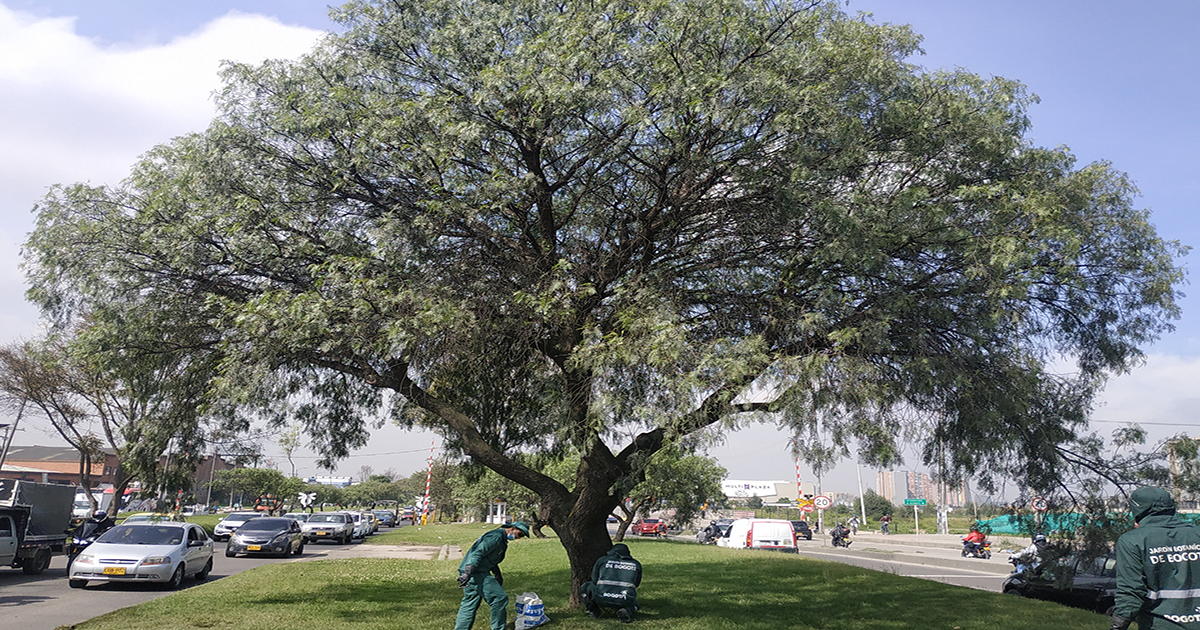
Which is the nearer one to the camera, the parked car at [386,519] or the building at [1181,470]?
the building at [1181,470]

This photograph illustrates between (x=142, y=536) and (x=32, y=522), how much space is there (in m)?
3.70

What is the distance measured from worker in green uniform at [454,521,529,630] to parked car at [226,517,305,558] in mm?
20420

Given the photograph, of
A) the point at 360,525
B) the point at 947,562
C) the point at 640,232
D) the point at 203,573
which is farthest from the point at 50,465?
the point at 640,232

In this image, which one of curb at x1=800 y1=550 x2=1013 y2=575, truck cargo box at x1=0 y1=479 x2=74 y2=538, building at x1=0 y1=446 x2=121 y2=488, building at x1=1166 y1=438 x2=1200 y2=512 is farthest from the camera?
building at x1=0 y1=446 x2=121 y2=488

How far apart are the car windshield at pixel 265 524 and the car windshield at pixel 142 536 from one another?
10.8m

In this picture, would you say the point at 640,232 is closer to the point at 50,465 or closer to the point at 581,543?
the point at 581,543

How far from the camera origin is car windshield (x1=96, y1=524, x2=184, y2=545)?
17.1 m

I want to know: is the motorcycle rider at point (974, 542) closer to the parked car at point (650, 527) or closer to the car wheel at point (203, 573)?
the parked car at point (650, 527)

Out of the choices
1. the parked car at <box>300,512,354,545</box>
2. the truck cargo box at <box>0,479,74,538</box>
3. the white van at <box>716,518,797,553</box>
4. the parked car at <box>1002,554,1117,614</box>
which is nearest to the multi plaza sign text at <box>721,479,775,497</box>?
the parked car at <box>300,512,354,545</box>

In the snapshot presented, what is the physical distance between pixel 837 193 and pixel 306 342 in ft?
22.3

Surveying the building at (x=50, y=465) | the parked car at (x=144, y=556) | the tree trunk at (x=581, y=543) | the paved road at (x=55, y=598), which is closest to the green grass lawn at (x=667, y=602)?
the tree trunk at (x=581, y=543)

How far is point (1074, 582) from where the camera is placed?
13.4 metres

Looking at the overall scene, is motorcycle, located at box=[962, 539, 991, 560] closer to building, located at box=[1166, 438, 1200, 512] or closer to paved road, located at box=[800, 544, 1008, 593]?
paved road, located at box=[800, 544, 1008, 593]

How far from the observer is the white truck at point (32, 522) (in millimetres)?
17250
